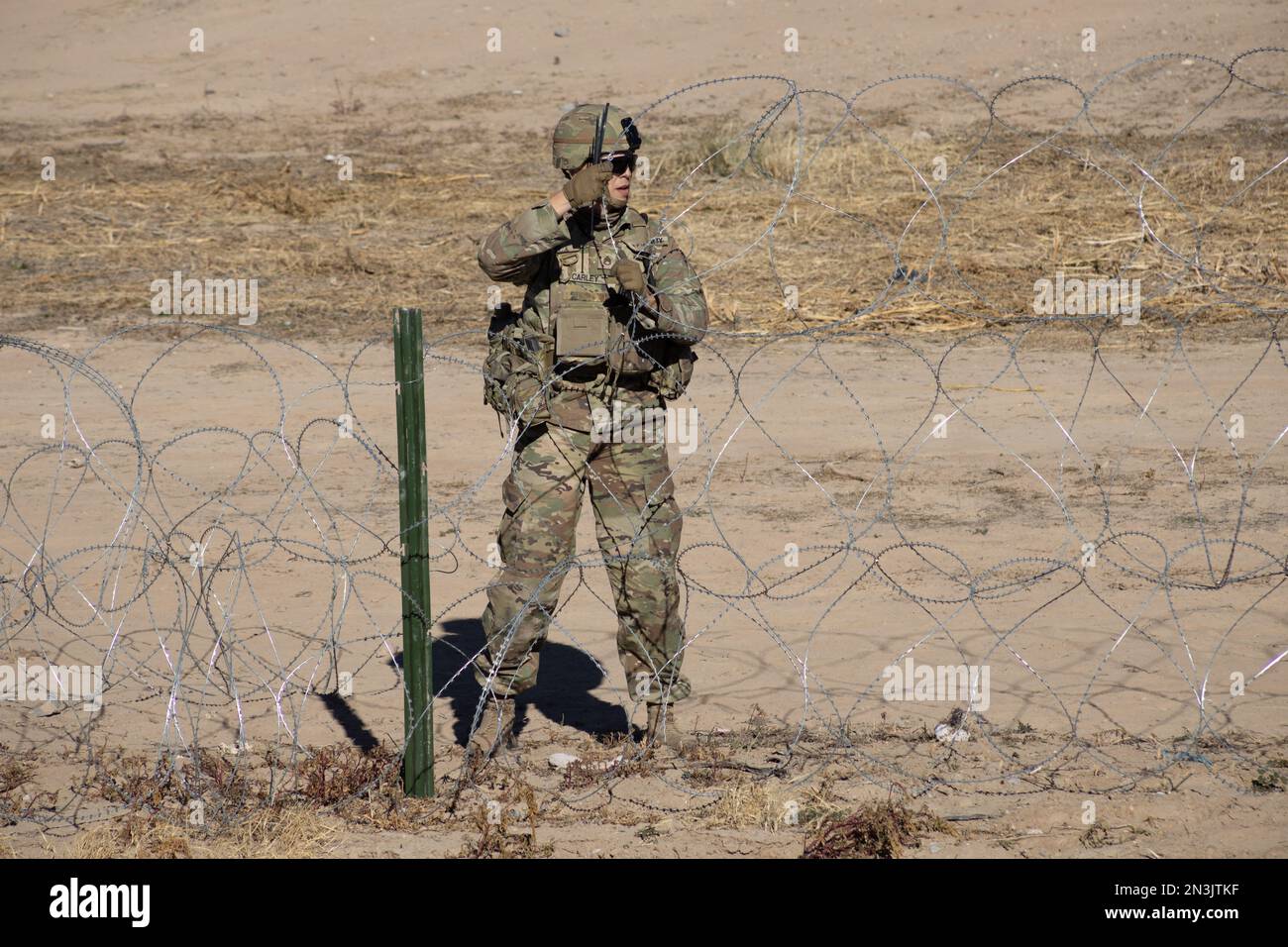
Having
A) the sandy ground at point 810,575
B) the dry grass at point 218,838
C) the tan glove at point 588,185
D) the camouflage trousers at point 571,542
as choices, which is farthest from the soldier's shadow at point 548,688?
the tan glove at point 588,185

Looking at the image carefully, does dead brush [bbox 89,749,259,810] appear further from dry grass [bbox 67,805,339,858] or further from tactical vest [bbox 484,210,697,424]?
tactical vest [bbox 484,210,697,424]

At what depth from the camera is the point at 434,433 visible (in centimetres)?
938

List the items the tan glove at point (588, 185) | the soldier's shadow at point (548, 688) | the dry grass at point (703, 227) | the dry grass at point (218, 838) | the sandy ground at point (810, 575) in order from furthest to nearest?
the dry grass at point (703, 227) → the soldier's shadow at point (548, 688) → the sandy ground at point (810, 575) → the tan glove at point (588, 185) → the dry grass at point (218, 838)

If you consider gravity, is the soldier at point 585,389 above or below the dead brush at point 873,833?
above

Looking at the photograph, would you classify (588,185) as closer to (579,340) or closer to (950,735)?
(579,340)

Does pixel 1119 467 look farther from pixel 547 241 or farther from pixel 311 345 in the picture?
pixel 311 345

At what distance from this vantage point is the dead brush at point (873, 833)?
178 inches

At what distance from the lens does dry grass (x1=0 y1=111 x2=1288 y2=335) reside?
38.5 feet

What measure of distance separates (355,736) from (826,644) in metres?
2.04

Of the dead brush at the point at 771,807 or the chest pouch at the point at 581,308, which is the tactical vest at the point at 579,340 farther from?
the dead brush at the point at 771,807

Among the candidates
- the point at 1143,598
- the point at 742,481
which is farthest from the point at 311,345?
the point at 1143,598

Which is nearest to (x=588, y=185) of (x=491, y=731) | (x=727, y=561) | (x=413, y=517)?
(x=413, y=517)

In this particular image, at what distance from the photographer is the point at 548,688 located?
6188 mm

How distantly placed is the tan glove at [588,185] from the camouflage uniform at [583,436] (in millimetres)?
145
